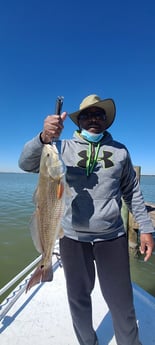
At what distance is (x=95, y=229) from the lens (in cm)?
194

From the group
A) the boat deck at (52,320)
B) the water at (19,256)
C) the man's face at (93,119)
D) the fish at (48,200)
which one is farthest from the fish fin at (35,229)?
the water at (19,256)

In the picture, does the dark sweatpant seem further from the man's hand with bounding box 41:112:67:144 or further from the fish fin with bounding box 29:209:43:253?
the man's hand with bounding box 41:112:67:144

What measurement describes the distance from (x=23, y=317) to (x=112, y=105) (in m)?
2.52

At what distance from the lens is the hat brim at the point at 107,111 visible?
219cm

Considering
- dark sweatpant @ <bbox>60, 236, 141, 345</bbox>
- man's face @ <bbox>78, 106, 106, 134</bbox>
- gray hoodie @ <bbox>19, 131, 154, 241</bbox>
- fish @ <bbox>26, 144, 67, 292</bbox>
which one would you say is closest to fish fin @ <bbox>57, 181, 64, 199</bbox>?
fish @ <bbox>26, 144, 67, 292</bbox>

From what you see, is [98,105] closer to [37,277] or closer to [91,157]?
[91,157]

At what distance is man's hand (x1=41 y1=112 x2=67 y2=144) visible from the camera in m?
1.63

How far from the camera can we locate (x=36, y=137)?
1.82 metres

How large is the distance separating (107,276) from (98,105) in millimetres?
1496

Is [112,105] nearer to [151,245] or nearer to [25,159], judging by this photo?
[25,159]

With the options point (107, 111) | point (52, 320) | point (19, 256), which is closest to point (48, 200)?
point (107, 111)

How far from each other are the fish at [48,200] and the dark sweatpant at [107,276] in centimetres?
34

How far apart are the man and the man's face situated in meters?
0.06

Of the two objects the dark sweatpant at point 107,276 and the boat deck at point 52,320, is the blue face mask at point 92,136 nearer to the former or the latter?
the dark sweatpant at point 107,276
